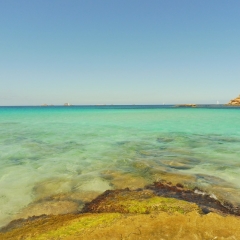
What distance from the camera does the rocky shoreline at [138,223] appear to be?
368cm

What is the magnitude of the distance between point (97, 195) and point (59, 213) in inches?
54.9

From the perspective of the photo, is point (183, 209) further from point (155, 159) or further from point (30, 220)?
point (155, 159)

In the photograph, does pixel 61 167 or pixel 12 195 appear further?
pixel 61 167

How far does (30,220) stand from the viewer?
487 cm

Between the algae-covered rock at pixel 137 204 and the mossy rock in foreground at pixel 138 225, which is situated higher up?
the mossy rock in foreground at pixel 138 225

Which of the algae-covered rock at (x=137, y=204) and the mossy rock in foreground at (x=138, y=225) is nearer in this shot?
the mossy rock in foreground at (x=138, y=225)

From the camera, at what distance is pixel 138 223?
3.93m

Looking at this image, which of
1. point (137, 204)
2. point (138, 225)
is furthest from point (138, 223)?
point (137, 204)

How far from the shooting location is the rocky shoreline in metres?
3.68

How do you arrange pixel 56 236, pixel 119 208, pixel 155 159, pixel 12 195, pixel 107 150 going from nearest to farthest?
1. pixel 56 236
2. pixel 119 208
3. pixel 12 195
4. pixel 155 159
5. pixel 107 150

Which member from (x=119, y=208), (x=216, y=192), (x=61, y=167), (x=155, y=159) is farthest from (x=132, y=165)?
(x=119, y=208)

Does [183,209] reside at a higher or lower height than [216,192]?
higher

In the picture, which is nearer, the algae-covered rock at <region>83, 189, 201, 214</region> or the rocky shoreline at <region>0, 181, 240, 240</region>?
the rocky shoreline at <region>0, 181, 240, 240</region>

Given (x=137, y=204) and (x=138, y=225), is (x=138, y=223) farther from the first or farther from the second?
(x=137, y=204)
